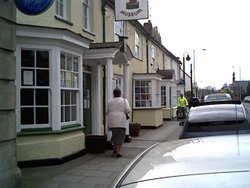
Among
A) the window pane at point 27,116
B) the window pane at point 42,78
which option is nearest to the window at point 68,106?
the window pane at point 42,78

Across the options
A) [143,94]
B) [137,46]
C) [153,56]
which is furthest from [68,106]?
[153,56]

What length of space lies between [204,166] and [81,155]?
9.11m

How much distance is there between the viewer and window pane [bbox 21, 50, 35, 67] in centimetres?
957

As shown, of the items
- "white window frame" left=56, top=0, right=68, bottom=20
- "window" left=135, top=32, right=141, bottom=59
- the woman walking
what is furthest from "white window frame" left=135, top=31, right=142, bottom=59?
the woman walking

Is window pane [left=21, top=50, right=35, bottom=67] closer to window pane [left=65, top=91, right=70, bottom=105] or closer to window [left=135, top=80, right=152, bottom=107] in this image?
window pane [left=65, top=91, right=70, bottom=105]

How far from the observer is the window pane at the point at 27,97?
958cm

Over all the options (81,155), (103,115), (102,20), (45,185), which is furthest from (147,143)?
(45,185)

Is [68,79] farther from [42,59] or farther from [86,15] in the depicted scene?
[86,15]

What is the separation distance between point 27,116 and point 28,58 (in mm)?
1349

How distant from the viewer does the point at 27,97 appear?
31.6ft

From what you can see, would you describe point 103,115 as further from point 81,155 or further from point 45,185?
point 45,185

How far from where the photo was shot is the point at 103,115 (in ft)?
49.2

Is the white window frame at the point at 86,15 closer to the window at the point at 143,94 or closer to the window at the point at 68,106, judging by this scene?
the window at the point at 68,106

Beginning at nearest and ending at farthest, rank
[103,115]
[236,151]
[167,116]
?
[236,151], [103,115], [167,116]
